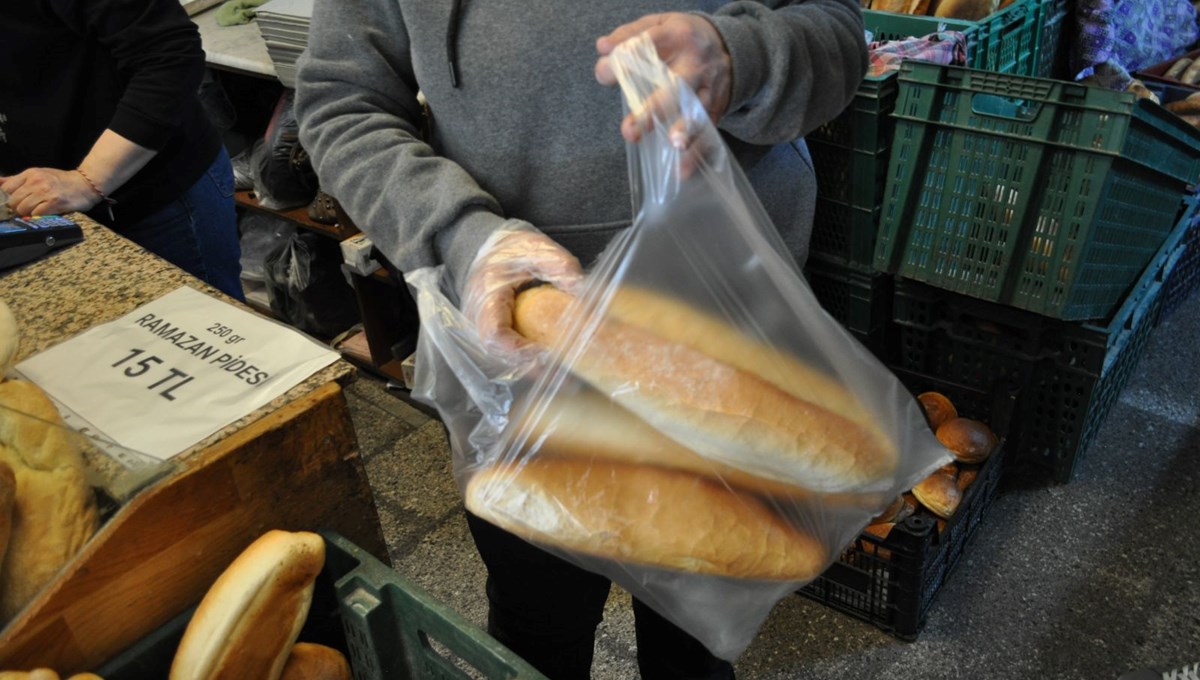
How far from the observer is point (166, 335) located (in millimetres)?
1024

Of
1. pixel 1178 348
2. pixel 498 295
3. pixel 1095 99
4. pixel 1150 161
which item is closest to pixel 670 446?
pixel 498 295

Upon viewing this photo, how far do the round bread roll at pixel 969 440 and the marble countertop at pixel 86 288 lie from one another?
4.26 ft

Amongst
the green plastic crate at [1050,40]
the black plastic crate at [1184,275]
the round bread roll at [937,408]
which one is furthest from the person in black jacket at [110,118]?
the black plastic crate at [1184,275]

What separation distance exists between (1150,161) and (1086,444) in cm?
67

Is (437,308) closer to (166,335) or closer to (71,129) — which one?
(166,335)

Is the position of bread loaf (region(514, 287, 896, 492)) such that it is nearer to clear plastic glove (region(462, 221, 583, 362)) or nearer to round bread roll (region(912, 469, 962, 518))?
clear plastic glove (region(462, 221, 583, 362))

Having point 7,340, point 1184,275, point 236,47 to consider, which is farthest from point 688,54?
point 1184,275

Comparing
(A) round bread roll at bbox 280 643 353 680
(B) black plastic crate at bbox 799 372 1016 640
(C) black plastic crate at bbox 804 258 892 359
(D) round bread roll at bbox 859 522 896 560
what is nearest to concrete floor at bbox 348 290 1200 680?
(B) black plastic crate at bbox 799 372 1016 640

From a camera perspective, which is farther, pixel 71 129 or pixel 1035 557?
pixel 1035 557

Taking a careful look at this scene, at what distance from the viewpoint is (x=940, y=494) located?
172cm

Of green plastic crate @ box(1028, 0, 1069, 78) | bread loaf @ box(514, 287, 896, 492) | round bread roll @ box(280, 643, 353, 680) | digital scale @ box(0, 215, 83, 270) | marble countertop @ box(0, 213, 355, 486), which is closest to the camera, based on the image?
bread loaf @ box(514, 287, 896, 492)

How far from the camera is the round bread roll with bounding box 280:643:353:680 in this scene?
0.79 m

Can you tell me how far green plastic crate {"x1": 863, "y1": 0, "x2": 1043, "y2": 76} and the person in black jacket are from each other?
4.63ft

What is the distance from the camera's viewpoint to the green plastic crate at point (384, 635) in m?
0.73
